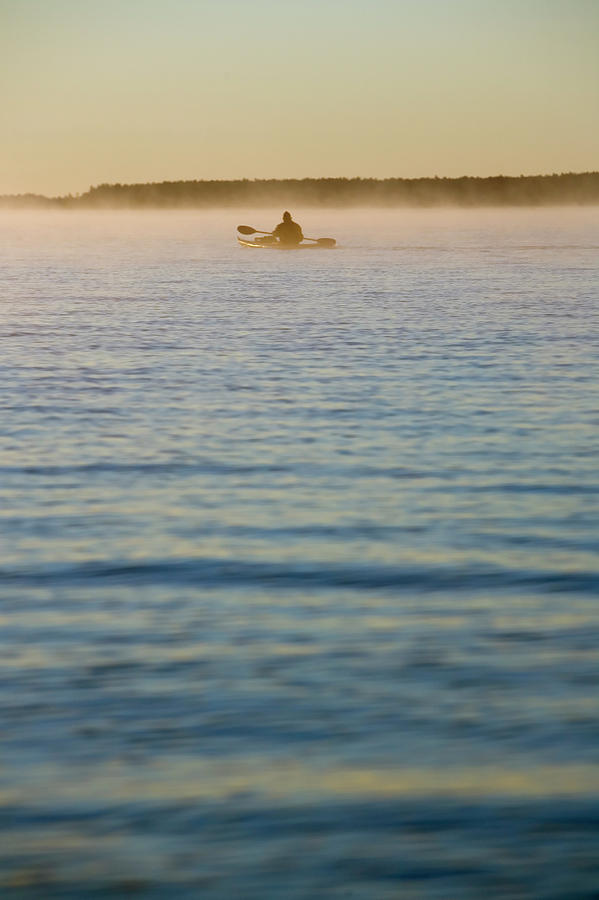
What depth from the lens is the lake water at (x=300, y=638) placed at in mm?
5895

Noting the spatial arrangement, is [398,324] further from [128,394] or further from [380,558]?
[380,558]

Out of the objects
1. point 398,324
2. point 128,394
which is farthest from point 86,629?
point 398,324

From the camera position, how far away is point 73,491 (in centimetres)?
1337

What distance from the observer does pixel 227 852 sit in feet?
19.1

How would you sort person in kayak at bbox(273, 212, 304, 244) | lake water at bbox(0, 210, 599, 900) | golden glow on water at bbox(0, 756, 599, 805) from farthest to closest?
person in kayak at bbox(273, 212, 304, 244)
golden glow on water at bbox(0, 756, 599, 805)
lake water at bbox(0, 210, 599, 900)

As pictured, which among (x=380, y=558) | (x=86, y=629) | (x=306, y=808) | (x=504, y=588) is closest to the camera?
(x=306, y=808)

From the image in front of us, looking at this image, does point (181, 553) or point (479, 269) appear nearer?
point (181, 553)

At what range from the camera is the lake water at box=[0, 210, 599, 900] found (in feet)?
19.3

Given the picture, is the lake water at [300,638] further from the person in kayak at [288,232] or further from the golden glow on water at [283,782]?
the person in kayak at [288,232]

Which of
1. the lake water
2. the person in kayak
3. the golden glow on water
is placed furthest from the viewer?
the person in kayak

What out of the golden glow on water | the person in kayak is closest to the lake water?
the golden glow on water

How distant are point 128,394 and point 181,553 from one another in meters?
9.81

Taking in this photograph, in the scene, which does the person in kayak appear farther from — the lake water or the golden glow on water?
the golden glow on water

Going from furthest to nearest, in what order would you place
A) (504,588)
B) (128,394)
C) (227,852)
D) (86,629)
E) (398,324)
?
(398,324)
(128,394)
(504,588)
(86,629)
(227,852)
